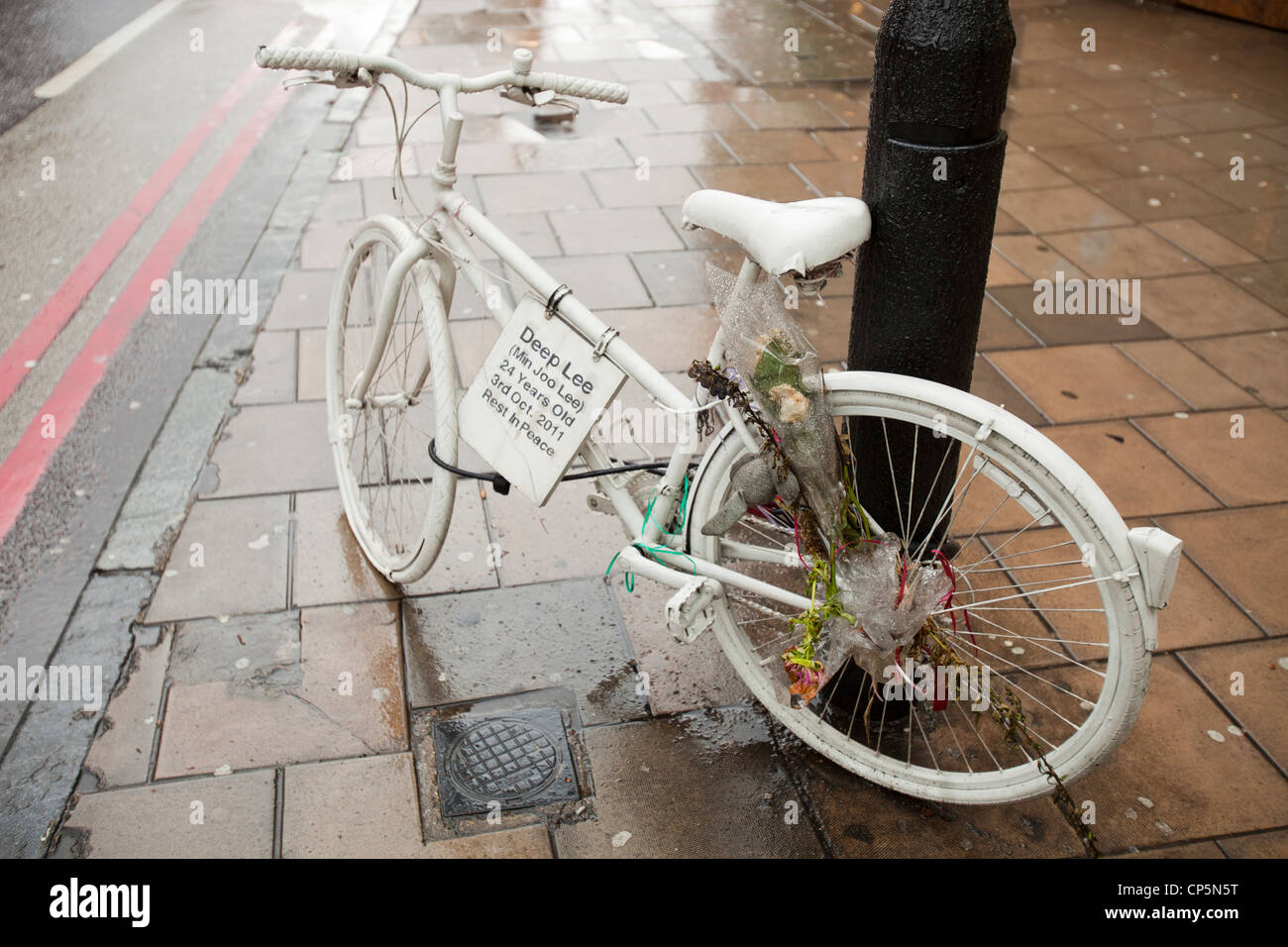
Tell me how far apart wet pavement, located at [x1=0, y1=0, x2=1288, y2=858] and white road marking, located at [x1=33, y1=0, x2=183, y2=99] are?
7.64ft

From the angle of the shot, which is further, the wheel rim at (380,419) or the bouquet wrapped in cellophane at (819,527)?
the wheel rim at (380,419)

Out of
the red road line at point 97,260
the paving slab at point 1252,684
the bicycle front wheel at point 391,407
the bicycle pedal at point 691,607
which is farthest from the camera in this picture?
the red road line at point 97,260

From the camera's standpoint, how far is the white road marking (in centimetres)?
718

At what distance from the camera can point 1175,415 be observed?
3973 millimetres

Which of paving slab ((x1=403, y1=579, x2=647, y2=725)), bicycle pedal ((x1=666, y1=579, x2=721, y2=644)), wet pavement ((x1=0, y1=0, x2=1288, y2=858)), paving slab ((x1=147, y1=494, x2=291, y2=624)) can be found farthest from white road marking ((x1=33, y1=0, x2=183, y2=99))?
bicycle pedal ((x1=666, y1=579, x2=721, y2=644))

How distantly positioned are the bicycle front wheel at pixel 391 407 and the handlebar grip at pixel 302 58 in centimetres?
47

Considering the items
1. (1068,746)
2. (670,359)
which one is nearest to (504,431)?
(1068,746)

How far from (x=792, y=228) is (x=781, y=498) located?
54 cm

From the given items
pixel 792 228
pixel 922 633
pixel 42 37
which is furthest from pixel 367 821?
pixel 42 37

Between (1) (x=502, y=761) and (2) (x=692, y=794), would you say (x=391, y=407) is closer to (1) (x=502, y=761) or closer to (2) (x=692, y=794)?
(1) (x=502, y=761)

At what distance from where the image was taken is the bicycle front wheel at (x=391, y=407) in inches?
111

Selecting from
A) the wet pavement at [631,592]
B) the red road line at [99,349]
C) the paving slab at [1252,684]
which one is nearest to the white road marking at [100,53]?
the red road line at [99,349]

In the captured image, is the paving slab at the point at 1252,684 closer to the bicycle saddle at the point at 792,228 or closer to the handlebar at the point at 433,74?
the bicycle saddle at the point at 792,228
